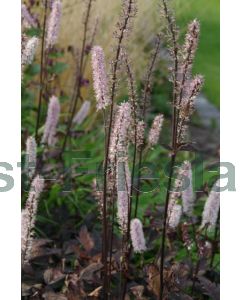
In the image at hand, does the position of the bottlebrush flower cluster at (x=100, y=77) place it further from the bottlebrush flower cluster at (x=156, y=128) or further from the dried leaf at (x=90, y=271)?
the dried leaf at (x=90, y=271)

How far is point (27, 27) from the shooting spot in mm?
2922

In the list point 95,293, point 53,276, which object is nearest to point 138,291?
point 95,293

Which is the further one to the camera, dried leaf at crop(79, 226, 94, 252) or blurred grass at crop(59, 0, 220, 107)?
blurred grass at crop(59, 0, 220, 107)

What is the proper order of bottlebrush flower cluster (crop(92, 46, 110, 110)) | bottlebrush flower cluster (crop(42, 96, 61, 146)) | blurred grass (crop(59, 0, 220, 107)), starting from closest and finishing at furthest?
bottlebrush flower cluster (crop(92, 46, 110, 110)) < bottlebrush flower cluster (crop(42, 96, 61, 146)) < blurred grass (crop(59, 0, 220, 107))

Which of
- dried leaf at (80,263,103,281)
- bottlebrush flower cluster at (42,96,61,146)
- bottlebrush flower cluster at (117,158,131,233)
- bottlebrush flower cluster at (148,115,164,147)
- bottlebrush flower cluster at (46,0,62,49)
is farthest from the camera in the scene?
bottlebrush flower cluster at (42,96,61,146)

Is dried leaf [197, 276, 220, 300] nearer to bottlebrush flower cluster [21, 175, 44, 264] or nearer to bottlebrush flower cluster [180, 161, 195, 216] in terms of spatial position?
bottlebrush flower cluster [180, 161, 195, 216]

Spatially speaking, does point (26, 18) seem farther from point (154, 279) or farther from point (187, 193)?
point (154, 279)

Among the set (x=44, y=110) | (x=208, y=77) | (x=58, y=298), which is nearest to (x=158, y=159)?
(x=44, y=110)

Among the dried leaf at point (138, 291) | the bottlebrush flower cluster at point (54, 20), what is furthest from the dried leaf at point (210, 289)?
the bottlebrush flower cluster at point (54, 20)

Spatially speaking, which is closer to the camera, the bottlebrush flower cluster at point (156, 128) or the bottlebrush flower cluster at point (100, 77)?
the bottlebrush flower cluster at point (100, 77)

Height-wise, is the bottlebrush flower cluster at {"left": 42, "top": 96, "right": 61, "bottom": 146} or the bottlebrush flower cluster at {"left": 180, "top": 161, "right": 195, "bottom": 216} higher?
the bottlebrush flower cluster at {"left": 42, "top": 96, "right": 61, "bottom": 146}

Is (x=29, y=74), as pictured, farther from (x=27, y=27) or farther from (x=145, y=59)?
(x=145, y=59)

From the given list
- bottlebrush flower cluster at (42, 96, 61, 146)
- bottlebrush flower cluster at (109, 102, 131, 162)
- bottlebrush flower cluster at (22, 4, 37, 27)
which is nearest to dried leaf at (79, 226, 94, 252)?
bottlebrush flower cluster at (42, 96, 61, 146)

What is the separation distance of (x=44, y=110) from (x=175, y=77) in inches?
81.0
